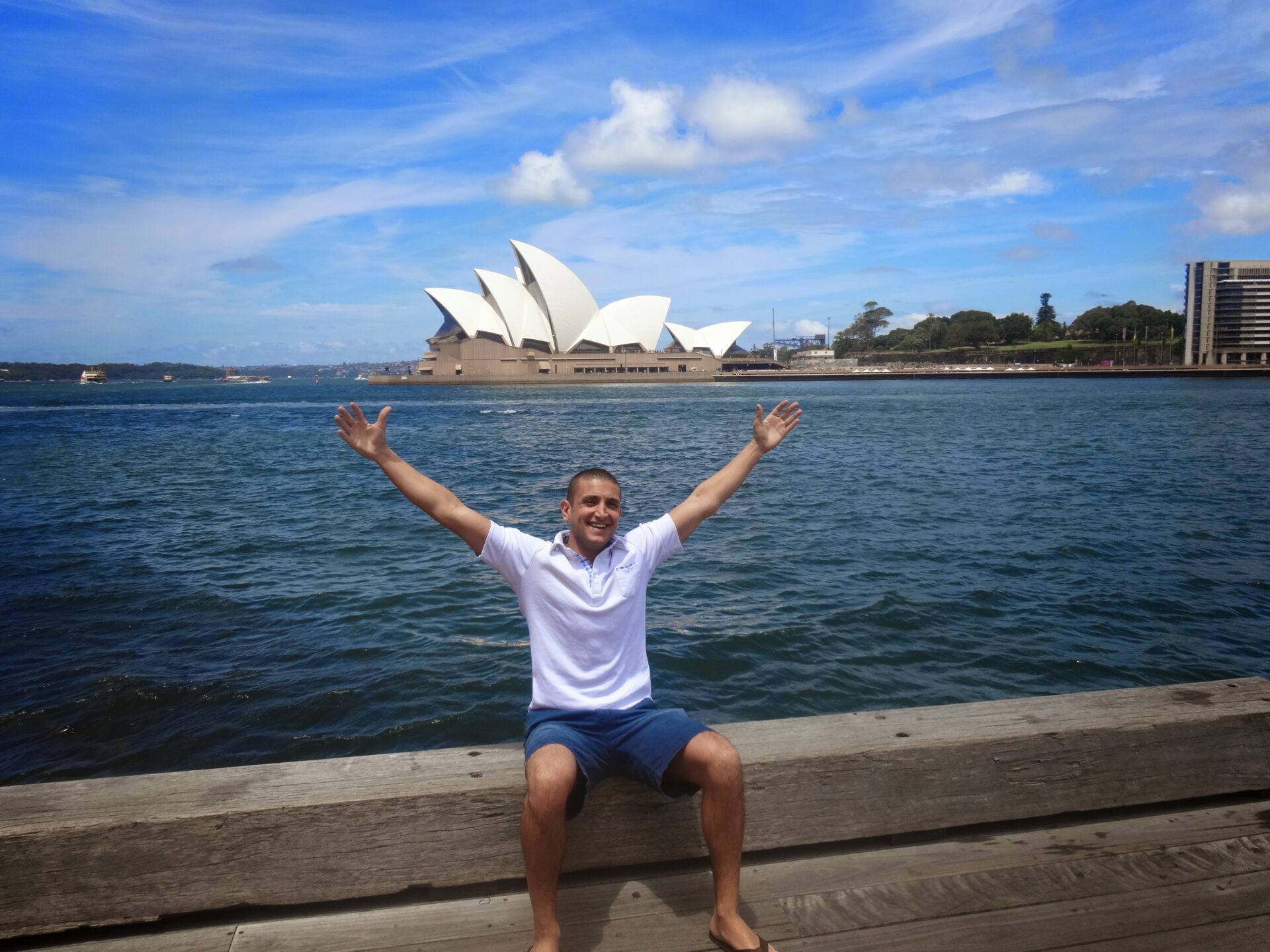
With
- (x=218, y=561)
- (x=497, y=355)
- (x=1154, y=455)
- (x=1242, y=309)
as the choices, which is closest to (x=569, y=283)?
(x=497, y=355)

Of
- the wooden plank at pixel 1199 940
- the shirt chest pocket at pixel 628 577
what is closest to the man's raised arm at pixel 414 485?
the shirt chest pocket at pixel 628 577

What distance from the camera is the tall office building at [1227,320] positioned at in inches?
3029

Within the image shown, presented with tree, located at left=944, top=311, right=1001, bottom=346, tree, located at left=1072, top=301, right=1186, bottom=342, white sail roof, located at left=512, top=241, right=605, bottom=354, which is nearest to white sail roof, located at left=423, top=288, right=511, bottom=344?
white sail roof, located at left=512, top=241, right=605, bottom=354

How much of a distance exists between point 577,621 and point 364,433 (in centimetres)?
71

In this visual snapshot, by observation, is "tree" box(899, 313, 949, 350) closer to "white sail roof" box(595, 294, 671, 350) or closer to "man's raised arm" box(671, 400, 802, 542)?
"white sail roof" box(595, 294, 671, 350)

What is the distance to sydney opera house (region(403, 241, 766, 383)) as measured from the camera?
2456 inches

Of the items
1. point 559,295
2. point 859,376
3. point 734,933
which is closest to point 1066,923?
point 734,933


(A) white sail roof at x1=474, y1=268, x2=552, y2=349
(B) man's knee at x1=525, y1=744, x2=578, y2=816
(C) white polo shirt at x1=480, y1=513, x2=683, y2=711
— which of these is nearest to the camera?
→ (B) man's knee at x1=525, y1=744, x2=578, y2=816

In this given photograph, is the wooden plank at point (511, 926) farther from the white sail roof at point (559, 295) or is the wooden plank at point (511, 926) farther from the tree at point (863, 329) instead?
the tree at point (863, 329)

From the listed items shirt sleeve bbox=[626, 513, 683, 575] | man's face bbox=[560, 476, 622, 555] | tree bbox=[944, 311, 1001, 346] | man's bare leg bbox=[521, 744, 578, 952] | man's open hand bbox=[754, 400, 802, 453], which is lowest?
man's bare leg bbox=[521, 744, 578, 952]

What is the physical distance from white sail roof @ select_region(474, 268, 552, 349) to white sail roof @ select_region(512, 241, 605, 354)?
0.75 meters

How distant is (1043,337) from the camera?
9169 cm

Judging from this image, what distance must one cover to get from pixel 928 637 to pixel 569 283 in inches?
2326

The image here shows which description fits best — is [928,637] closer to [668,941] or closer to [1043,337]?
[668,941]
